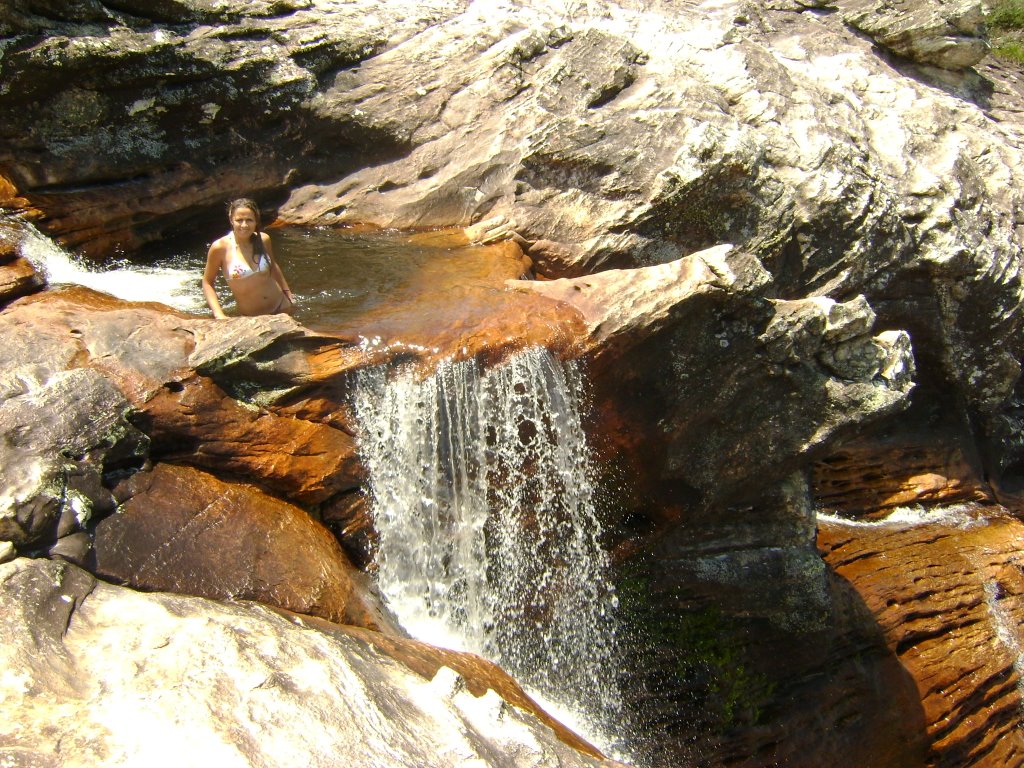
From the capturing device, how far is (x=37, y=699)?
9.12 feet

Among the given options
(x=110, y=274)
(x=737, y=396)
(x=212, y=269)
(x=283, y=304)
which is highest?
(x=212, y=269)

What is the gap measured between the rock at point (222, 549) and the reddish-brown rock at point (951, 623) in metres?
4.34

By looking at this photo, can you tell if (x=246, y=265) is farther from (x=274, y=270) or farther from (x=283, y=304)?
(x=283, y=304)

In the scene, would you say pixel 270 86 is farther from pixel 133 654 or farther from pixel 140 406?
pixel 133 654

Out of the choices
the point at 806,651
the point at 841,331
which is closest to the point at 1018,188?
the point at 841,331

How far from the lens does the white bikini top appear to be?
209 inches

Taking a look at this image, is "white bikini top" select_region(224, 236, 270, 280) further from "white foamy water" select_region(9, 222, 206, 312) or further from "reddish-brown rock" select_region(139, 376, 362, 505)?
"reddish-brown rock" select_region(139, 376, 362, 505)

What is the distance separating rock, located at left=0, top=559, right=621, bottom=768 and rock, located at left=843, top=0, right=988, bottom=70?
908 cm

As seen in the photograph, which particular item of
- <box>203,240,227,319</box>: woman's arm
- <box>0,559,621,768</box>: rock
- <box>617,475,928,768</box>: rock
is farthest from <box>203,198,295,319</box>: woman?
<box>617,475,928,768</box>: rock

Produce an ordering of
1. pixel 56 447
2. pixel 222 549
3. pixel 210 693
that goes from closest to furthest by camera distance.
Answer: pixel 210 693 < pixel 56 447 < pixel 222 549

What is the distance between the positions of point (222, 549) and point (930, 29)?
945 centimetres

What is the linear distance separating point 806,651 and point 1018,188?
17.9 feet

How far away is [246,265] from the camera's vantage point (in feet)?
17.4

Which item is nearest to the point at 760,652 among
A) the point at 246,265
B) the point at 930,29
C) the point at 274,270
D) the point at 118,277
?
the point at 274,270
